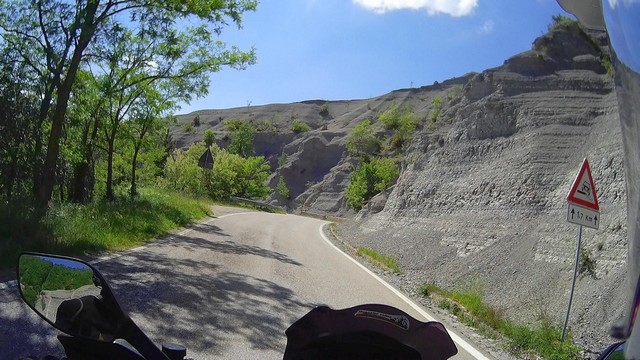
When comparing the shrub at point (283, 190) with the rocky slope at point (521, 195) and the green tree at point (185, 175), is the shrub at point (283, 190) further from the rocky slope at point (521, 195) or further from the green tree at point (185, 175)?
the rocky slope at point (521, 195)

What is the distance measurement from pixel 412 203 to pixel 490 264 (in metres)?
13.8

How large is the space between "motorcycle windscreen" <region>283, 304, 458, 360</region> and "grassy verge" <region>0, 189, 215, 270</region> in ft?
27.2

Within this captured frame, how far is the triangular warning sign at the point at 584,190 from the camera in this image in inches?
347

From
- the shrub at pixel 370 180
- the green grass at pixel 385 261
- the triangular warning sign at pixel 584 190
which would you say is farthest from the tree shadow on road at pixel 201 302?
the shrub at pixel 370 180

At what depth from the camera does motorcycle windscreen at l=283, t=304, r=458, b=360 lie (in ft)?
8.00

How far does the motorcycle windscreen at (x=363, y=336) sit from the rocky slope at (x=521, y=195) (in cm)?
695

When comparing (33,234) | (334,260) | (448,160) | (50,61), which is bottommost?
(334,260)

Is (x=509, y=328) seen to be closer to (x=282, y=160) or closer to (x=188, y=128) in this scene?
(x=282, y=160)

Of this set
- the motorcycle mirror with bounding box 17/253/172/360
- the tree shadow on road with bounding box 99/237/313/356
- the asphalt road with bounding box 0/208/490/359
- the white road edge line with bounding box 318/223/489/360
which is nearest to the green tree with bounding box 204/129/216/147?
the asphalt road with bounding box 0/208/490/359

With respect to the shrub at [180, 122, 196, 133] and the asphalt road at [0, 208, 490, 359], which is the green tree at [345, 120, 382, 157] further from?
the asphalt road at [0, 208, 490, 359]

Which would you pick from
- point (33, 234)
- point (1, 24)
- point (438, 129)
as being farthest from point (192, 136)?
point (33, 234)

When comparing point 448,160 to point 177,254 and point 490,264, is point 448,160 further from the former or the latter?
point 177,254

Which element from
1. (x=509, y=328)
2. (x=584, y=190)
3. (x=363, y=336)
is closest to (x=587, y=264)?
(x=584, y=190)

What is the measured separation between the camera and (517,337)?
8188mm
